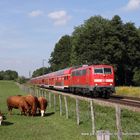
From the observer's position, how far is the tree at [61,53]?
166000 millimetres

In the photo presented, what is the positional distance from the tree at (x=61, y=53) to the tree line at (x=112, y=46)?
52263 millimetres

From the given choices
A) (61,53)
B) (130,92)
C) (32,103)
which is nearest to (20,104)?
(32,103)

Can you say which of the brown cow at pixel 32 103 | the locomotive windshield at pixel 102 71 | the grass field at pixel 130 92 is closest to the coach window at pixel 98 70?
the locomotive windshield at pixel 102 71

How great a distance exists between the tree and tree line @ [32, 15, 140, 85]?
52263 millimetres

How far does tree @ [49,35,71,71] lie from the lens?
166000mm

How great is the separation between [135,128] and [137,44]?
93161mm

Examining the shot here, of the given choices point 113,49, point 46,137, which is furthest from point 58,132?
point 113,49

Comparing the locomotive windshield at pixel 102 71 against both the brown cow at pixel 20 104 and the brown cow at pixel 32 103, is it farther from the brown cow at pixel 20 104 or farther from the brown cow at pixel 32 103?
the brown cow at pixel 32 103

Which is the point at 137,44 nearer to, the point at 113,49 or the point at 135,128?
the point at 113,49

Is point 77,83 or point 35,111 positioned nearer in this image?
point 35,111

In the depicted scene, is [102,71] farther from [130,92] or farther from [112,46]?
[112,46]

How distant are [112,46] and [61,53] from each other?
2744 inches

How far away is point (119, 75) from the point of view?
110m

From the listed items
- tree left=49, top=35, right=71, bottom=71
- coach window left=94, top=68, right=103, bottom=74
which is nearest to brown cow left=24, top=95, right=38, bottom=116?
coach window left=94, top=68, right=103, bottom=74
